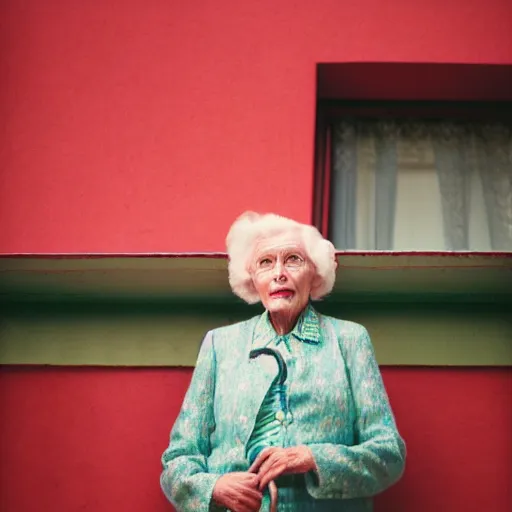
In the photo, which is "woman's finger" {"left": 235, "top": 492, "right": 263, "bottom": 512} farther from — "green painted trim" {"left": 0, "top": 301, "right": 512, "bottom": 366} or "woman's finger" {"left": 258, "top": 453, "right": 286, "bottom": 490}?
"green painted trim" {"left": 0, "top": 301, "right": 512, "bottom": 366}

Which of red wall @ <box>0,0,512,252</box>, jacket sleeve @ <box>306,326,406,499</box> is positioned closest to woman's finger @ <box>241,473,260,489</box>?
jacket sleeve @ <box>306,326,406,499</box>

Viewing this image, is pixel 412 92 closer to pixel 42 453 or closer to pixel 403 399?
pixel 403 399

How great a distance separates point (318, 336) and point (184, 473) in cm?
55

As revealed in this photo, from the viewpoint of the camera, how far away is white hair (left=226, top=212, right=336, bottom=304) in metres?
2.90

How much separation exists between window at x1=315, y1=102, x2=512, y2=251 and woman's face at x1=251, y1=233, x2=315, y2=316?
88 cm

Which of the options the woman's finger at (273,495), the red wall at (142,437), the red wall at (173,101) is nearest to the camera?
the woman's finger at (273,495)

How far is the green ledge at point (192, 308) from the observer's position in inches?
123

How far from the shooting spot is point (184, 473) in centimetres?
265

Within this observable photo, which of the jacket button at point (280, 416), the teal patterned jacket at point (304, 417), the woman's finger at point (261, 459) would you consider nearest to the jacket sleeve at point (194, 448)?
the teal patterned jacket at point (304, 417)

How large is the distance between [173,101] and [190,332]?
902mm

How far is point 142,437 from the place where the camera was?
315cm

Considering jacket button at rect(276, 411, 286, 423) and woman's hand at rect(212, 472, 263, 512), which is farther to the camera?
jacket button at rect(276, 411, 286, 423)

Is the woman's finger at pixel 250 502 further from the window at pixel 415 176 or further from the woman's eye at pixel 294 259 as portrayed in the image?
the window at pixel 415 176

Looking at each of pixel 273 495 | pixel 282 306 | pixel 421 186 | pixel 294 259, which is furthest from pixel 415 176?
pixel 273 495
